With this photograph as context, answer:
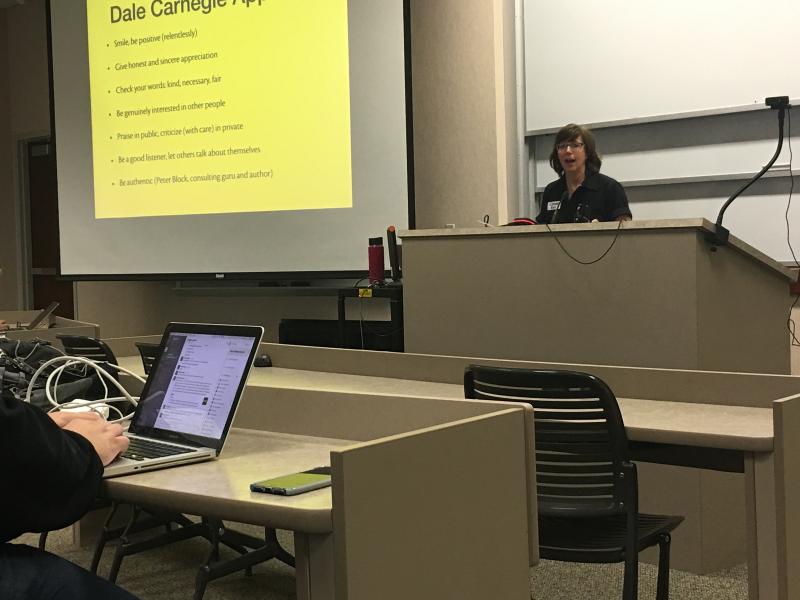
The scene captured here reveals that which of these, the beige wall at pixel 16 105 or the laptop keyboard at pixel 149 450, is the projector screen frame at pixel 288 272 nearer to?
the beige wall at pixel 16 105

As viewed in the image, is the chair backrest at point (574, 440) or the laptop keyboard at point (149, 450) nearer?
the laptop keyboard at point (149, 450)

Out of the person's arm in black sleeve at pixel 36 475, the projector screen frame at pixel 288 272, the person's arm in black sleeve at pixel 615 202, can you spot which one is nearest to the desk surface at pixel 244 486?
the person's arm in black sleeve at pixel 36 475

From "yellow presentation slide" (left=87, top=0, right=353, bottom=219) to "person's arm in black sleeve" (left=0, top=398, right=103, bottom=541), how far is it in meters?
3.60

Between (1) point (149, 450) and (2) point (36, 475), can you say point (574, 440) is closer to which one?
(1) point (149, 450)

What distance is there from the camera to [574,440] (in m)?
2.06

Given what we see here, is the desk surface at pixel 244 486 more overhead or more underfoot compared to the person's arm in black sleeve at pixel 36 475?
more underfoot

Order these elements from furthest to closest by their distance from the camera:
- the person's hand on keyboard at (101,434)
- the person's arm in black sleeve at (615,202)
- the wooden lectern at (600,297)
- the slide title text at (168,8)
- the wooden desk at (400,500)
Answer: the slide title text at (168,8)
the person's arm in black sleeve at (615,202)
the wooden lectern at (600,297)
the person's hand on keyboard at (101,434)
the wooden desk at (400,500)

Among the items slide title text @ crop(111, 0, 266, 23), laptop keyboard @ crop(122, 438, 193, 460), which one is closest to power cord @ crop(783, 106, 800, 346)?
slide title text @ crop(111, 0, 266, 23)

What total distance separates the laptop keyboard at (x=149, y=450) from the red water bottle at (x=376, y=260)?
279 cm

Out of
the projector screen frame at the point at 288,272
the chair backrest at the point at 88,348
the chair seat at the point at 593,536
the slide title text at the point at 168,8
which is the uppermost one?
the slide title text at the point at 168,8

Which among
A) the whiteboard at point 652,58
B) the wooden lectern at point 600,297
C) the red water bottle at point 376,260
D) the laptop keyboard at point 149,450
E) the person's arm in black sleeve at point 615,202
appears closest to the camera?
the laptop keyboard at point 149,450

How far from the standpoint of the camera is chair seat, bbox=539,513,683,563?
78.1 inches

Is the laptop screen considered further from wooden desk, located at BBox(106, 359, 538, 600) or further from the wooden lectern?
the wooden lectern

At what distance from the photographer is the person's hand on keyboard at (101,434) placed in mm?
1487
